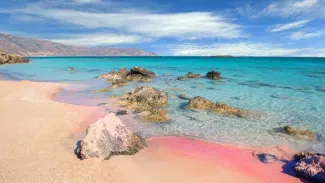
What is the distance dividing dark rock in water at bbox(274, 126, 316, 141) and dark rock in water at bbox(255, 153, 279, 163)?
3131 mm

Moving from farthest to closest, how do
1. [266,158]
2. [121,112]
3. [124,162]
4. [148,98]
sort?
1. [148,98]
2. [121,112]
3. [266,158]
4. [124,162]

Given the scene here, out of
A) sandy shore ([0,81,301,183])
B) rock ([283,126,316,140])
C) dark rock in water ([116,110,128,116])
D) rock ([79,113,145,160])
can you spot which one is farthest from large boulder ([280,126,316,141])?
dark rock in water ([116,110,128,116])

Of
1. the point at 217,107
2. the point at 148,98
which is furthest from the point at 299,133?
the point at 148,98

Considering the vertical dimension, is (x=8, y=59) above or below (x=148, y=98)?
below

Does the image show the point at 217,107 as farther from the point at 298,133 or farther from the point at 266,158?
the point at 266,158

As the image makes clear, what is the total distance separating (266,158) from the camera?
901 cm

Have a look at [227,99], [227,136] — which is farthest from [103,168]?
[227,99]

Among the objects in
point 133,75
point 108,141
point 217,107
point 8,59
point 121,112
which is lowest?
point 8,59

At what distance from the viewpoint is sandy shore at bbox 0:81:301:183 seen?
734cm

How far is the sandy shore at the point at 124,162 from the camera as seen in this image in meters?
7.34

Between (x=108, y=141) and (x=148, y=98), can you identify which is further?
(x=148, y=98)

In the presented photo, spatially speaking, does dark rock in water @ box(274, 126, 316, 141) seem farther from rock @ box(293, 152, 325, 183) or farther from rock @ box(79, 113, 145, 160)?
rock @ box(79, 113, 145, 160)

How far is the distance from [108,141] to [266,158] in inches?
237

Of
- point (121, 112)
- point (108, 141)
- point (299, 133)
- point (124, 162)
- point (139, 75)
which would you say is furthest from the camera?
point (139, 75)
